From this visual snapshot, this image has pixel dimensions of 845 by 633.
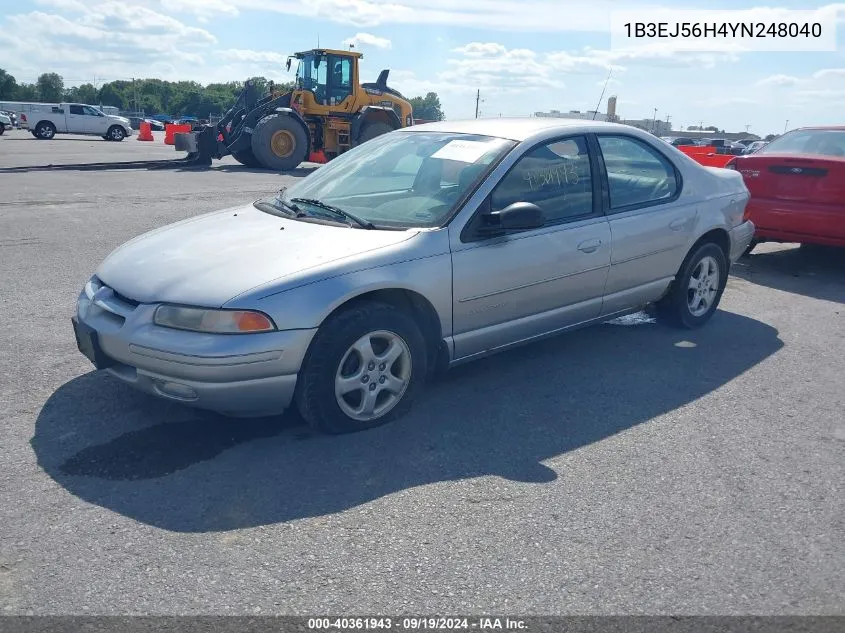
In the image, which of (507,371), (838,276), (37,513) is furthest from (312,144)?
(37,513)

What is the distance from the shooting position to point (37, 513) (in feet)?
9.85

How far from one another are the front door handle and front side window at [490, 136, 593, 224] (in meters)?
0.18

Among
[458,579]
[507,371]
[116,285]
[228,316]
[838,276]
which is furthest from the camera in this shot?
[838,276]

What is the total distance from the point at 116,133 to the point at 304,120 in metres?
23.7

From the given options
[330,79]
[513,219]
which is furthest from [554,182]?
[330,79]

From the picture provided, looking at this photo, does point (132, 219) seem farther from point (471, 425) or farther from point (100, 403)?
point (471, 425)

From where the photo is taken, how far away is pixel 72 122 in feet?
123

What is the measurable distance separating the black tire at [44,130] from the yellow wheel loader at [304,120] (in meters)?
21.5

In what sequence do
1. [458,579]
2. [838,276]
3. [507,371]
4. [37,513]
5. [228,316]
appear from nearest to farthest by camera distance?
[458,579] < [37,513] < [228,316] < [507,371] < [838,276]

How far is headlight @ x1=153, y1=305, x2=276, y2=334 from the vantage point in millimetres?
3443

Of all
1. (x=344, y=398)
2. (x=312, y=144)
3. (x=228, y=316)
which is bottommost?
(x=344, y=398)

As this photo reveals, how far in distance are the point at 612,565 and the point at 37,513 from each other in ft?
7.23

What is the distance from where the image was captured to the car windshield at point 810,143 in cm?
794

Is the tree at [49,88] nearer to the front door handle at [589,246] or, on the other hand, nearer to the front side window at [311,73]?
the front side window at [311,73]
